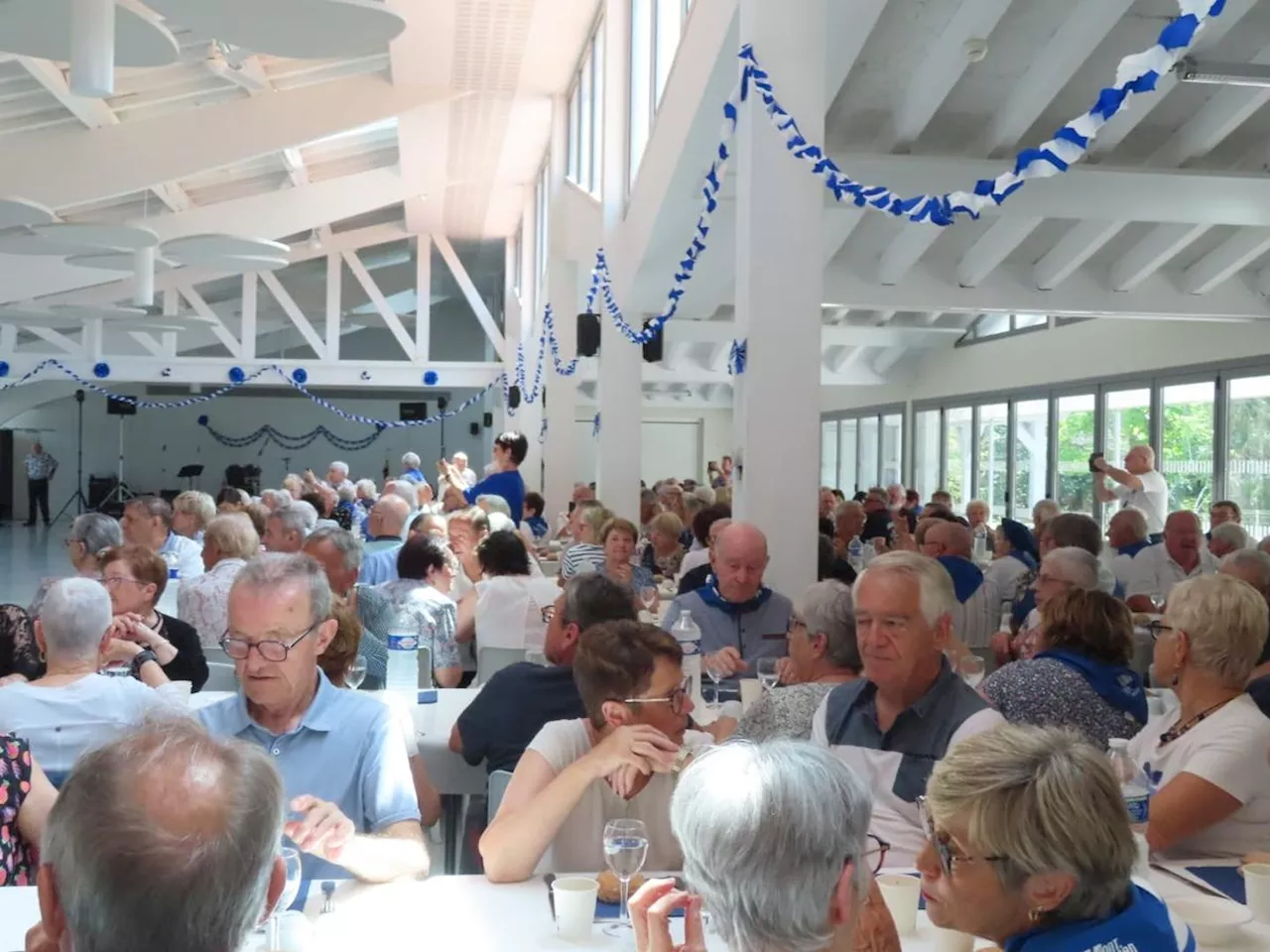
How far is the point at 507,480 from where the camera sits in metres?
10.5

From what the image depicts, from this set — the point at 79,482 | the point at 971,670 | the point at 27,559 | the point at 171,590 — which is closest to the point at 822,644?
the point at 971,670

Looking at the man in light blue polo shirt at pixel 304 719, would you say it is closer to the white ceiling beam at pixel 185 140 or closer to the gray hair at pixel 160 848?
the gray hair at pixel 160 848

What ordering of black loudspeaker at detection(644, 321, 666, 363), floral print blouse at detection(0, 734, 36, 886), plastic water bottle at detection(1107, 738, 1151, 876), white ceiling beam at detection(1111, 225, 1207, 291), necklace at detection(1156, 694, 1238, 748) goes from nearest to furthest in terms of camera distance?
plastic water bottle at detection(1107, 738, 1151, 876), floral print blouse at detection(0, 734, 36, 886), necklace at detection(1156, 694, 1238, 748), white ceiling beam at detection(1111, 225, 1207, 291), black loudspeaker at detection(644, 321, 666, 363)

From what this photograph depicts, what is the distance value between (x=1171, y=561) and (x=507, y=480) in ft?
17.3

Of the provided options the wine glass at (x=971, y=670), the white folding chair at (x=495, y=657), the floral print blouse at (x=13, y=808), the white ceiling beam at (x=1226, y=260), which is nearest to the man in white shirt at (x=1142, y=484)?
the white ceiling beam at (x=1226, y=260)

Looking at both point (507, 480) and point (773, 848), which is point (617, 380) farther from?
point (773, 848)

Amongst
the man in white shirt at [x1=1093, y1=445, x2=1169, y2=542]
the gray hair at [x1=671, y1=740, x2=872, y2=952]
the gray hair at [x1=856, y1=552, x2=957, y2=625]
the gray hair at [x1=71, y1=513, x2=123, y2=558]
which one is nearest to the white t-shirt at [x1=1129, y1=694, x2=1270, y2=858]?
the gray hair at [x1=856, y1=552, x2=957, y2=625]

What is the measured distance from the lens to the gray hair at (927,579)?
3.02 m

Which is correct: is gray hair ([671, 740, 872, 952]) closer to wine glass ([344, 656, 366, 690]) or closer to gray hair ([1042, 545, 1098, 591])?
wine glass ([344, 656, 366, 690])

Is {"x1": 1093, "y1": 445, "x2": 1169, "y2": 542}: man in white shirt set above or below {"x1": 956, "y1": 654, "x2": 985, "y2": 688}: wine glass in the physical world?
above

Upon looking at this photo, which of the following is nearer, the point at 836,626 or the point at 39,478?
the point at 836,626

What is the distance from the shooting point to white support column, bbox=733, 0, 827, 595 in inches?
217

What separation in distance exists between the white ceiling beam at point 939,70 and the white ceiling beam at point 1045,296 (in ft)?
8.58

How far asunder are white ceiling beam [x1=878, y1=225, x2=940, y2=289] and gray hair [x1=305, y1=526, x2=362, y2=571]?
6.26 meters
